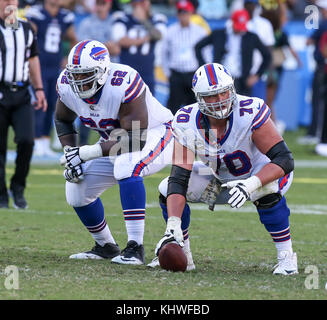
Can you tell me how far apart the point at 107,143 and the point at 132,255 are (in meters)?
0.71

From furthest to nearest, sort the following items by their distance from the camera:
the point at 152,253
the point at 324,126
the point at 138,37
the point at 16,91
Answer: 1. the point at 324,126
2. the point at 138,37
3. the point at 16,91
4. the point at 152,253

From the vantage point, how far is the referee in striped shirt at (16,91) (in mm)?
7265

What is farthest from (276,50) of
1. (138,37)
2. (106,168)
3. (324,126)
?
(106,168)

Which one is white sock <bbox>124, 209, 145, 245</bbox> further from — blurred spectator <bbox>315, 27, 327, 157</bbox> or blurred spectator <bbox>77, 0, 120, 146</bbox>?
blurred spectator <bbox>315, 27, 327, 157</bbox>

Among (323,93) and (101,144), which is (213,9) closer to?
(323,93)

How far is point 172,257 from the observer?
4.75m

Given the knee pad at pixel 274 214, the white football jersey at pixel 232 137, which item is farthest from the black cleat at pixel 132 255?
the knee pad at pixel 274 214

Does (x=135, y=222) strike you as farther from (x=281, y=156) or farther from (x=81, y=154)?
(x=281, y=156)

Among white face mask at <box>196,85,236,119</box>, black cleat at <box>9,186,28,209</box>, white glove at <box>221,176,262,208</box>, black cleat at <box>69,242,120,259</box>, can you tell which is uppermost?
white face mask at <box>196,85,236,119</box>

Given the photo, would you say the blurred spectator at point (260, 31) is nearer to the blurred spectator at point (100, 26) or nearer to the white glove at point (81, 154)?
the blurred spectator at point (100, 26)

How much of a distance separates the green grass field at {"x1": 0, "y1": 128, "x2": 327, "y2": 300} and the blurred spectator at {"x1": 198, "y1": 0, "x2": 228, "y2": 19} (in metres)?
7.00

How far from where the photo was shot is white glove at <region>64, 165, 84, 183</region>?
5.38 m

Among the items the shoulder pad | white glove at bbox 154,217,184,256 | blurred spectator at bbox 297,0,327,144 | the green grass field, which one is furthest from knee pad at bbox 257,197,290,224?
blurred spectator at bbox 297,0,327,144

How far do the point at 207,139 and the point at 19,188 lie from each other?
2.88m
